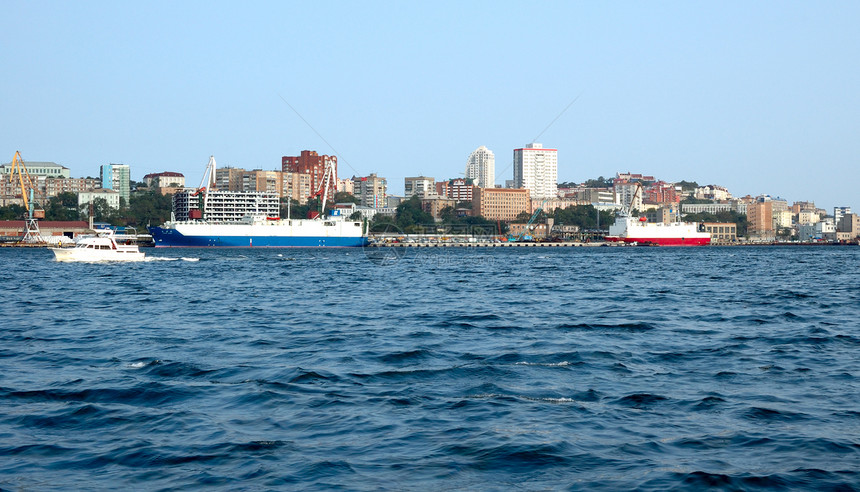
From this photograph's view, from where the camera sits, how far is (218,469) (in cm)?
694

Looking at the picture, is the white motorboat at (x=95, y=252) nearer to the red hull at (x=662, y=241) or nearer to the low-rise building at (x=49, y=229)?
the low-rise building at (x=49, y=229)

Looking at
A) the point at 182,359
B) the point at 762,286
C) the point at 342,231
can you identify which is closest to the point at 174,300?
the point at 182,359

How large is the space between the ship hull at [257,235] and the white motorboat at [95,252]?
47723 millimetres

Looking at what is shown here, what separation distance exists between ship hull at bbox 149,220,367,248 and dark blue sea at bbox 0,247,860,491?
85144 millimetres

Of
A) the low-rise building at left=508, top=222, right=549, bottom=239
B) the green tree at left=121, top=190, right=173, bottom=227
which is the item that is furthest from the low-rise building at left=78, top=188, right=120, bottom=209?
the low-rise building at left=508, top=222, right=549, bottom=239

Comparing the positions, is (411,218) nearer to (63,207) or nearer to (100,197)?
(100,197)

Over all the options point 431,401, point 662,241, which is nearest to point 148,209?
point 662,241

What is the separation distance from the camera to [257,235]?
345ft

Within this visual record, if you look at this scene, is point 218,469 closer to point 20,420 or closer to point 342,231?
point 20,420

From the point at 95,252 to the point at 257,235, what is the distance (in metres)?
52.3

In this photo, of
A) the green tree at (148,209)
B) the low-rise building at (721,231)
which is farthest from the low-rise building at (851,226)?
the green tree at (148,209)

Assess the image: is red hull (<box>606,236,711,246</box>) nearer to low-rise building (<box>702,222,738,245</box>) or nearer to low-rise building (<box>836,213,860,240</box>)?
low-rise building (<box>702,222,738,245</box>)

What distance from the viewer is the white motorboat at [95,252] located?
52438 millimetres

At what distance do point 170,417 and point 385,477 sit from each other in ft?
10.6
